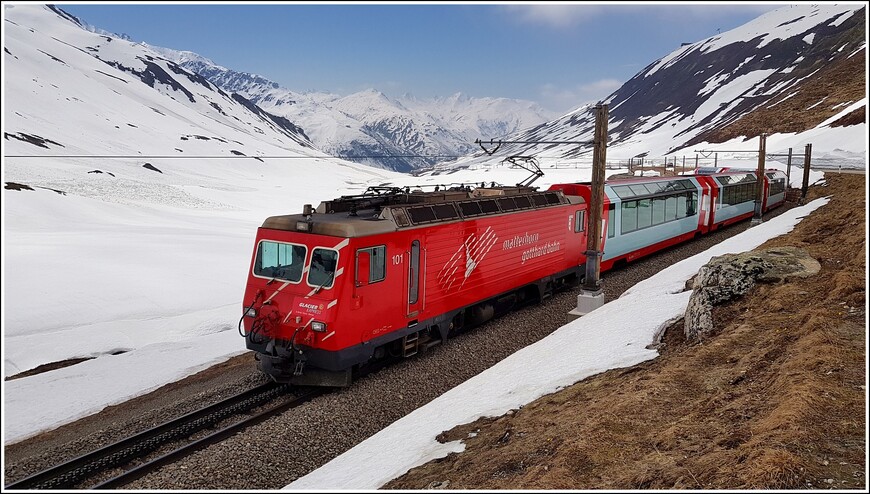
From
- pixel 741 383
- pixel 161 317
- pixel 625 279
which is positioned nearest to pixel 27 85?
pixel 161 317

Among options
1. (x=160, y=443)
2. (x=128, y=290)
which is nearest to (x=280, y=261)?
(x=160, y=443)

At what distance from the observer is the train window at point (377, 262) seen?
1279cm

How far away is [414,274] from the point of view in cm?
1410

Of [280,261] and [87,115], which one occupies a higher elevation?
[87,115]

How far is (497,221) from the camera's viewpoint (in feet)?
56.0

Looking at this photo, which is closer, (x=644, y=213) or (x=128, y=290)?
(x=128, y=290)

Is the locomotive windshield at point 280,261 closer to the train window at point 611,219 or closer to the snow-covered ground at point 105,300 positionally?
the snow-covered ground at point 105,300

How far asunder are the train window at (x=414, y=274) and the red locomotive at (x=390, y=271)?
3cm

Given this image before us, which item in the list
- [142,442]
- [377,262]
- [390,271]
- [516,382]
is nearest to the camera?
[142,442]

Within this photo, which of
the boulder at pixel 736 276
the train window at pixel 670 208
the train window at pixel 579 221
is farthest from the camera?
the train window at pixel 670 208

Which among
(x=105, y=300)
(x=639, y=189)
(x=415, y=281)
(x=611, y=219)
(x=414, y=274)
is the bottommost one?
(x=105, y=300)

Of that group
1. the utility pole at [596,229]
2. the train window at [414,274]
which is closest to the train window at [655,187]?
the utility pole at [596,229]

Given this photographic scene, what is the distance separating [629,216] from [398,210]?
1361 cm

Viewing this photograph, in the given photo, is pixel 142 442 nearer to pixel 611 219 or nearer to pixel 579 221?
pixel 579 221
